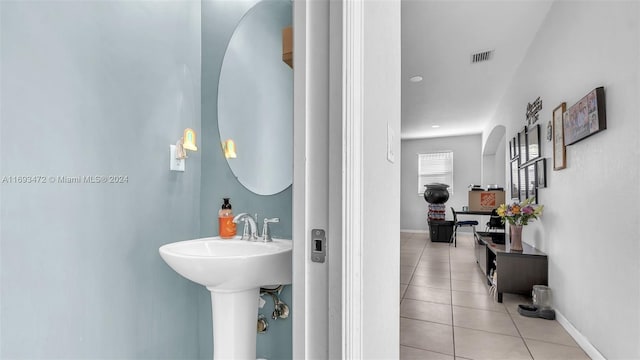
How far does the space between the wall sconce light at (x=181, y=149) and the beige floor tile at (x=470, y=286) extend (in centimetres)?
304

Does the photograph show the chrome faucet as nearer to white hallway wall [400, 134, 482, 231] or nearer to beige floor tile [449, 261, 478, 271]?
beige floor tile [449, 261, 478, 271]

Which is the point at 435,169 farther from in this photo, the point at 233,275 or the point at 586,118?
the point at 233,275

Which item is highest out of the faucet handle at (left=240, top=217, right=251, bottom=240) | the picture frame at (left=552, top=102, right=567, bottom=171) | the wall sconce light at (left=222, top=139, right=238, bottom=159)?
→ the picture frame at (left=552, top=102, right=567, bottom=171)

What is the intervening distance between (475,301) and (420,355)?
1.27 m

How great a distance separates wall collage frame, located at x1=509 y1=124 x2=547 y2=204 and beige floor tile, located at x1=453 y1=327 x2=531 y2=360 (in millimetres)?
1522

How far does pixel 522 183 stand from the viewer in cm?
390

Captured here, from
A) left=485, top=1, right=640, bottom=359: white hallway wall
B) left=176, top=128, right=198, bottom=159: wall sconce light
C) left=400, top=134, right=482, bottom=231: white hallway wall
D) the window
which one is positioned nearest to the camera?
left=176, top=128, right=198, bottom=159: wall sconce light

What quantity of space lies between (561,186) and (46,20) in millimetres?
3288

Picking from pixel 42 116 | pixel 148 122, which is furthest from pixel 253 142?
pixel 42 116

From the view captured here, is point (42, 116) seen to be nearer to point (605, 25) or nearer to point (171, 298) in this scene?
point (171, 298)

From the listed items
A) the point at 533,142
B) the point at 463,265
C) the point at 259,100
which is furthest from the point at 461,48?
the point at 259,100

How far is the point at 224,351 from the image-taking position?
51.1 inches

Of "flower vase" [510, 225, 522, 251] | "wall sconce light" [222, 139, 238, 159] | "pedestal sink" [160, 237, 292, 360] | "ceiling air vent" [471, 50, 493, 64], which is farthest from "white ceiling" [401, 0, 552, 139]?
"pedestal sink" [160, 237, 292, 360]

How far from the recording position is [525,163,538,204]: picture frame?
325 centimetres
